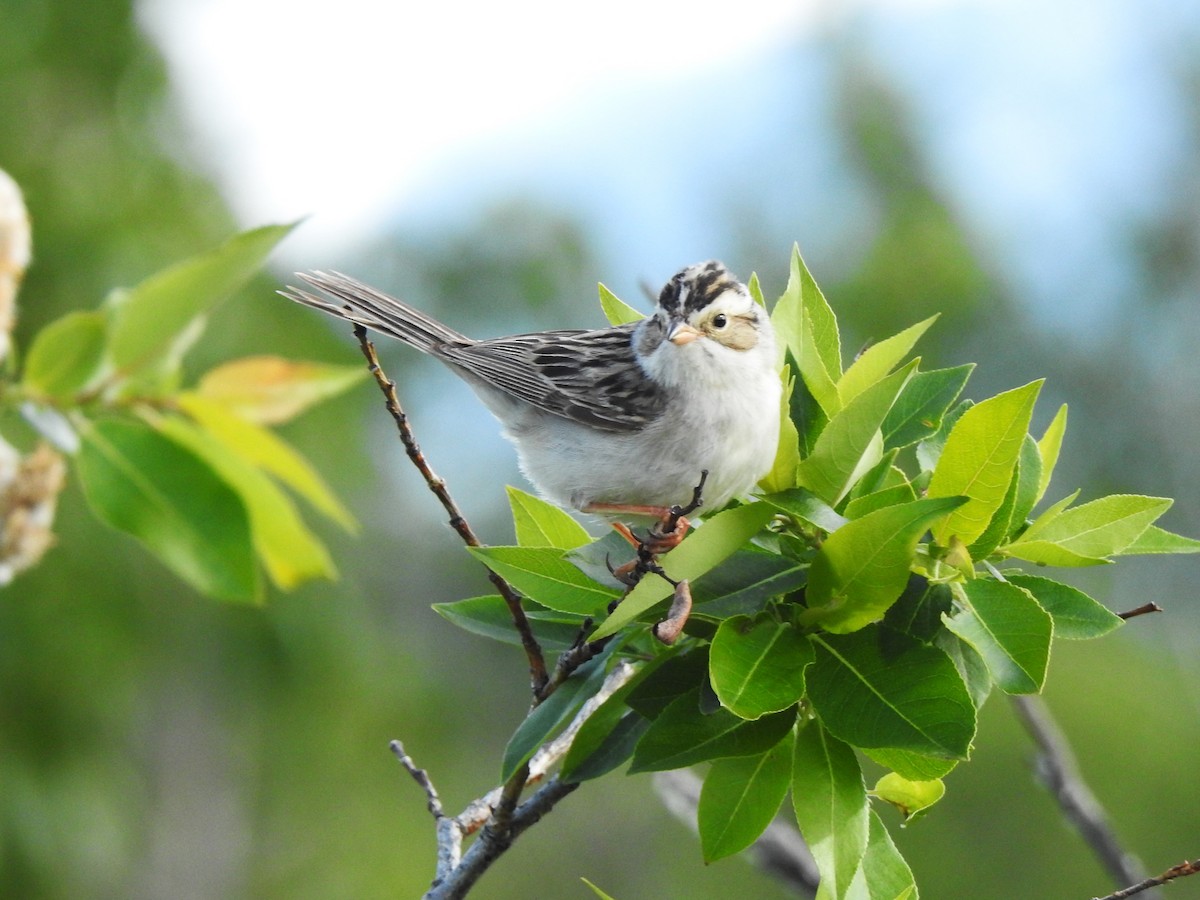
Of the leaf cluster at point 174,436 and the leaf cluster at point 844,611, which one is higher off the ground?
the leaf cluster at point 174,436

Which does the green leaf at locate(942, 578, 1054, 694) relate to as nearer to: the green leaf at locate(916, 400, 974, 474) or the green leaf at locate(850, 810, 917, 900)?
the green leaf at locate(916, 400, 974, 474)

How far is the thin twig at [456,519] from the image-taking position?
2.04 m

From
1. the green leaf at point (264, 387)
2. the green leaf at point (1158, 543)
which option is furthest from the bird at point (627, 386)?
the green leaf at point (1158, 543)

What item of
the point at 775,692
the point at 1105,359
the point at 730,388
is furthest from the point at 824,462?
the point at 1105,359

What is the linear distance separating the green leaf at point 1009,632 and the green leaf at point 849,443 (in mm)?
290

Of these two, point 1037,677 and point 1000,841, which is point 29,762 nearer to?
point 1037,677

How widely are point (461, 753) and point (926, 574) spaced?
27347 millimetres

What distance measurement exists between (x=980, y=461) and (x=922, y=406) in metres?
0.27

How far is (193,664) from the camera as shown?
14.3 metres

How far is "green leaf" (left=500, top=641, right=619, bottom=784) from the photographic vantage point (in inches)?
75.1

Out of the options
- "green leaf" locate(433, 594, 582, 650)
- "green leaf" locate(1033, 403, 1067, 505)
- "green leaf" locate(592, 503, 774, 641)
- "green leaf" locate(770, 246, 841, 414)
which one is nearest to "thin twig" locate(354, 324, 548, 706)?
"green leaf" locate(433, 594, 582, 650)

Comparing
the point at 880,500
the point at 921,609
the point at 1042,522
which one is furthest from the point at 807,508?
the point at 1042,522

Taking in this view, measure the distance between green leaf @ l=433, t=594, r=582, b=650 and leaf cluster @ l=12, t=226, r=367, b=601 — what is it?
274mm

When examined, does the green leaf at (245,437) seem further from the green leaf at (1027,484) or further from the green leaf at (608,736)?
the green leaf at (1027,484)
